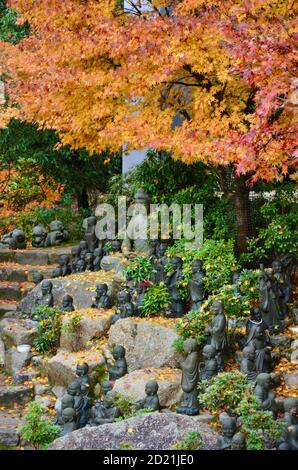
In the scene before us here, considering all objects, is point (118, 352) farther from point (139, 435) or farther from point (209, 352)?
point (139, 435)

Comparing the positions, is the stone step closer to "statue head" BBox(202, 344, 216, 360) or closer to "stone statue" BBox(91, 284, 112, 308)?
"stone statue" BBox(91, 284, 112, 308)

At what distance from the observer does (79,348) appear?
17.0 meters

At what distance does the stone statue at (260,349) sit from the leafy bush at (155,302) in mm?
2349

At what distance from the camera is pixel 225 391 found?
1348 cm

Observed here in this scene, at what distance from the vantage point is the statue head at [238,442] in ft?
38.1

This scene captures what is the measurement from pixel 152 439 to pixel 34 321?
7.02 meters

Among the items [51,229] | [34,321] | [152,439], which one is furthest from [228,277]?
[51,229]

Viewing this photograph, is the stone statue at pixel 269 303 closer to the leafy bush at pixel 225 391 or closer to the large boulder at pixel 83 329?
the leafy bush at pixel 225 391

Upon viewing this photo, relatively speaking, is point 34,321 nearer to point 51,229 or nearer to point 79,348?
point 79,348

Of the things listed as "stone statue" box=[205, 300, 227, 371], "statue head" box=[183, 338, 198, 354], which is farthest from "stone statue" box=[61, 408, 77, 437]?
"stone statue" box=[205, 300, 227, 371]

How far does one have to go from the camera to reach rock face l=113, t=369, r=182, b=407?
14352mm

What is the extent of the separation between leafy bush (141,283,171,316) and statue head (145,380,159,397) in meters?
3.09

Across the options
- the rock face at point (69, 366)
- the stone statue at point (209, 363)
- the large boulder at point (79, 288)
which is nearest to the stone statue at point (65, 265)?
the large boulder at point (79, 288)

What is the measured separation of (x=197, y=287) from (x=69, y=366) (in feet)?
9.39
